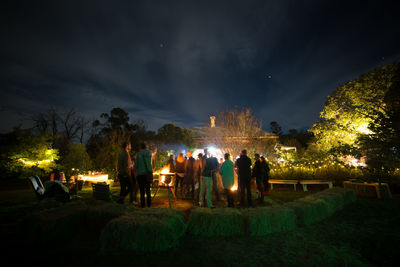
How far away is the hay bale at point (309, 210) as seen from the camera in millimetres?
3475

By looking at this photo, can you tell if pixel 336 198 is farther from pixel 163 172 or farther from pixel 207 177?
pixel 163 172

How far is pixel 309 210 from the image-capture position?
11.7 feet

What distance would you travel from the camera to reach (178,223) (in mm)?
2707

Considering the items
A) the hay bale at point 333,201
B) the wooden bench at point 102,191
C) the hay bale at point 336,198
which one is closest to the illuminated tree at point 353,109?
the hay bale at point 336,198

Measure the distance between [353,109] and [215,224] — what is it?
11.6m

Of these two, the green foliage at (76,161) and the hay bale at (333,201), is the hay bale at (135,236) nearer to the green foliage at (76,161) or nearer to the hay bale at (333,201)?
the hay bale at (333,201)

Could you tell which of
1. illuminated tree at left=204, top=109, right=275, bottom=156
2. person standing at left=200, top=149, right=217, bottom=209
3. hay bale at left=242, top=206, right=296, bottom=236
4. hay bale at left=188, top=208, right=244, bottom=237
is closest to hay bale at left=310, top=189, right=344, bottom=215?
hay bale at left=242, top=206, right=296, bottom=236

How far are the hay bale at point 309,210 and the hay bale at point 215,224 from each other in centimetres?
131

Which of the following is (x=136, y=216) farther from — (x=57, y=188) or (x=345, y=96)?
(x=345, y=96)

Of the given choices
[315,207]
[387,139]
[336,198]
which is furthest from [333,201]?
[387,139]

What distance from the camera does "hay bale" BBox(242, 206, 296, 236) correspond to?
3.02 metres

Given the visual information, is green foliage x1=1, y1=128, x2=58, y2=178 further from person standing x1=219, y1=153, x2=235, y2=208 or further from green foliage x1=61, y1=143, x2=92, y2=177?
person standing x1=219, y1=153, x2=235, y2=208

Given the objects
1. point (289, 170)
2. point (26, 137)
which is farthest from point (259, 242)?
point (26, 137)

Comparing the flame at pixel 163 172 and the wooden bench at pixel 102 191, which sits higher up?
the flame at pixel 163 172
